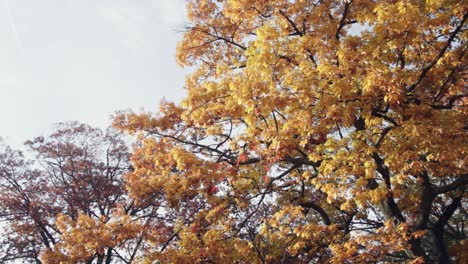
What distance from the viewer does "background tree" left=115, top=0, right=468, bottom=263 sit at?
629 cm

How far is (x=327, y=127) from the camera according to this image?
659 cm

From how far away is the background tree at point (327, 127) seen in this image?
6.29m

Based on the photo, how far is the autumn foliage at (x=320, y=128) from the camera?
6.30 metres

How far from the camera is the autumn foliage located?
6301mm

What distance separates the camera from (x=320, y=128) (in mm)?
6574

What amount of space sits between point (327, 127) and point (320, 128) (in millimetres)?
126

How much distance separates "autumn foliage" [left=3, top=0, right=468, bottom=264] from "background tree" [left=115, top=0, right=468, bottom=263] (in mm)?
28

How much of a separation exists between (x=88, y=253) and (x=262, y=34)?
22.8 ft

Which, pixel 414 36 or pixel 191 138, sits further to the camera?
pixel 191 138

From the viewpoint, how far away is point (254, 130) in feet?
23.1

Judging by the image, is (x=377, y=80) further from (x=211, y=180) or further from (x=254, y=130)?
(x=211, y=180)

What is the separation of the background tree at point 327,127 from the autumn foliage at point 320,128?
0.03 meters

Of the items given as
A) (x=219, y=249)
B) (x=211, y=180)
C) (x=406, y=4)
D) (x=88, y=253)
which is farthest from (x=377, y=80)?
(x=88, y=253)

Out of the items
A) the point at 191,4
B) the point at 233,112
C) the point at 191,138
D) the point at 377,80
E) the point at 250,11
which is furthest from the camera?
the point at 191,4
